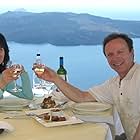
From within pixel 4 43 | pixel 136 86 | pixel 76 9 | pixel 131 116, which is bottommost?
pixel 131 116

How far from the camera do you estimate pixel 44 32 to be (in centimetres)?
384

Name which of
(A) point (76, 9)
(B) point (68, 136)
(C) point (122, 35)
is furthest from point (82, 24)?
(B) point (68, 136)

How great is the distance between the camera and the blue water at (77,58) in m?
3.73

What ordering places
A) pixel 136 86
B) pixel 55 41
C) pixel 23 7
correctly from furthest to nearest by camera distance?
pixel 55 41 → pixel 23 7 → pixel 136 86

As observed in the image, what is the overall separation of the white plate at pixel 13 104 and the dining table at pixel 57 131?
0.74 ft

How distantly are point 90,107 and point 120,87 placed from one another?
0.92ft

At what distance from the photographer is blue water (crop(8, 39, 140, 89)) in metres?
3.73

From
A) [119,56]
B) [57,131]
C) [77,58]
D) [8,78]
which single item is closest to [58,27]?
[77,58]

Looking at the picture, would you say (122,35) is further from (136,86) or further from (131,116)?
(131,116)

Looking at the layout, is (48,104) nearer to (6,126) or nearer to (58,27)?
(6,126)

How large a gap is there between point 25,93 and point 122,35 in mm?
658

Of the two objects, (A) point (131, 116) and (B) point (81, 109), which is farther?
(A) point (131, 116)

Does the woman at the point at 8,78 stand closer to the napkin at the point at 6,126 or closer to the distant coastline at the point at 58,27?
the napkin at the point at 6,126

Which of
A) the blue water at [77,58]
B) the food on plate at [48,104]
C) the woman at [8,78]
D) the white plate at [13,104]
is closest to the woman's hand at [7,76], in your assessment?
the woman at [8,78]
